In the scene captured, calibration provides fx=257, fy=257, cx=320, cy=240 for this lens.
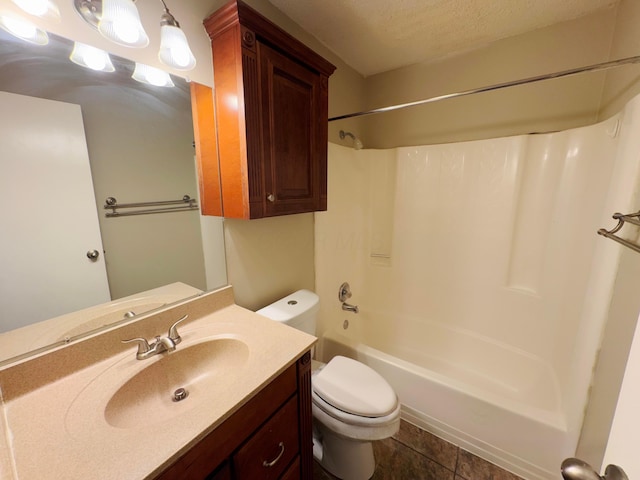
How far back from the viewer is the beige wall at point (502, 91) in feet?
4.72

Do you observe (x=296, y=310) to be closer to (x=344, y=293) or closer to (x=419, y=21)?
(x=344, y=293)

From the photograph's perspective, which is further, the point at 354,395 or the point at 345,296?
the point at 345,296

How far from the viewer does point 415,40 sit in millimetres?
1569

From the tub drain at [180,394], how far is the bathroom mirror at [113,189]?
321 mm

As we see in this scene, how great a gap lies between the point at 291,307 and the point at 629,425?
1110 mm

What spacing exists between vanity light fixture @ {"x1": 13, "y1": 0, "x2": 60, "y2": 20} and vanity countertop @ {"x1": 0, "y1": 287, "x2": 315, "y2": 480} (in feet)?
2.98

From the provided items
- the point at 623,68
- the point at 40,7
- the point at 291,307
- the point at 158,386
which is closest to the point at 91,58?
the point at 40,7

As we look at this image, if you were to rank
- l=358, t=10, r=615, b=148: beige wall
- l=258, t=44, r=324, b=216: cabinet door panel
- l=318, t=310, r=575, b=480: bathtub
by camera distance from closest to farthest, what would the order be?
l=258, t=44, r=324, b=216: cabinet door panel, l=318, t=310, r=575, b=480: bathtub, l=358, t=10, r=615, b=148: beige wall

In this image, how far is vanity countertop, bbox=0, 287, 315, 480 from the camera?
49 centimetres

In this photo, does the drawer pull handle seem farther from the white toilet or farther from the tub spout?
the tub spout

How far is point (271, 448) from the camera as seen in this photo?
78 cm

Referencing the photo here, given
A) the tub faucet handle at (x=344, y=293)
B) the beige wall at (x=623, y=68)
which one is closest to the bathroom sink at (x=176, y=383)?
the tub faucet handle at (x=344, y=293)

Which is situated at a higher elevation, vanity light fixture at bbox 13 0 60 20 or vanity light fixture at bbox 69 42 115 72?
vanity light fixture at bbox 13 0 60 20

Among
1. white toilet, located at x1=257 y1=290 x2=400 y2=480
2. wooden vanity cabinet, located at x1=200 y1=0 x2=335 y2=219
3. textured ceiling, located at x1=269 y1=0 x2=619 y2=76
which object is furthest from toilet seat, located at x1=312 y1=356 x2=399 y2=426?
textured ceiling, located at x1=269 y1=0 x2=619 y2=76
